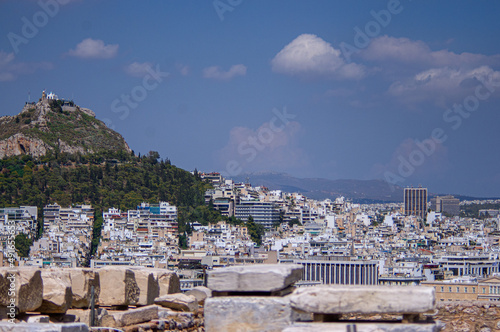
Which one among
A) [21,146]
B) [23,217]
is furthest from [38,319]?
[21,146]

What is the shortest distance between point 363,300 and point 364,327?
0.31 ft

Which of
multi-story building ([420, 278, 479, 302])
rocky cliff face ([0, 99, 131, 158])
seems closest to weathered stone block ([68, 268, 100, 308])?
multi-story building ([420, 278, 479, 302])

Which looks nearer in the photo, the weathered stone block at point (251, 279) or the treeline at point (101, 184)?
the weathered stone block at point (251, 279)

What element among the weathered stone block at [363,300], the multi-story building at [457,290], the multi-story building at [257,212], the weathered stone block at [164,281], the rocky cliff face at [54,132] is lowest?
the multi-story building at [457,290]

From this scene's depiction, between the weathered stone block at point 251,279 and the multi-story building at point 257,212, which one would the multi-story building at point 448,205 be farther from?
the weathered stone block at point 251,279

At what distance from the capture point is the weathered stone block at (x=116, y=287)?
5.24m

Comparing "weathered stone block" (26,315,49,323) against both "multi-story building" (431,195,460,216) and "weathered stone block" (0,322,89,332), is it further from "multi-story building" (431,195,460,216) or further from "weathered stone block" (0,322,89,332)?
"multi-story building" (431,195,460,216)

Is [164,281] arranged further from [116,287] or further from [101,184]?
[101,184]

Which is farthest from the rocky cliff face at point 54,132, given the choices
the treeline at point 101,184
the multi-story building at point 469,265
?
the multi-story building at point 469,265

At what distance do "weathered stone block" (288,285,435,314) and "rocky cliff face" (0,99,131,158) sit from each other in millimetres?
79745

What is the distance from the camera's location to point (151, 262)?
47.5 metres

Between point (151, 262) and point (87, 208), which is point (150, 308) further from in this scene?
point (87, 208)

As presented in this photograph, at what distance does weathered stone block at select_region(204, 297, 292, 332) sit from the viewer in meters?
3.09

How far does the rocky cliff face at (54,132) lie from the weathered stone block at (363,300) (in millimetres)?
79745
